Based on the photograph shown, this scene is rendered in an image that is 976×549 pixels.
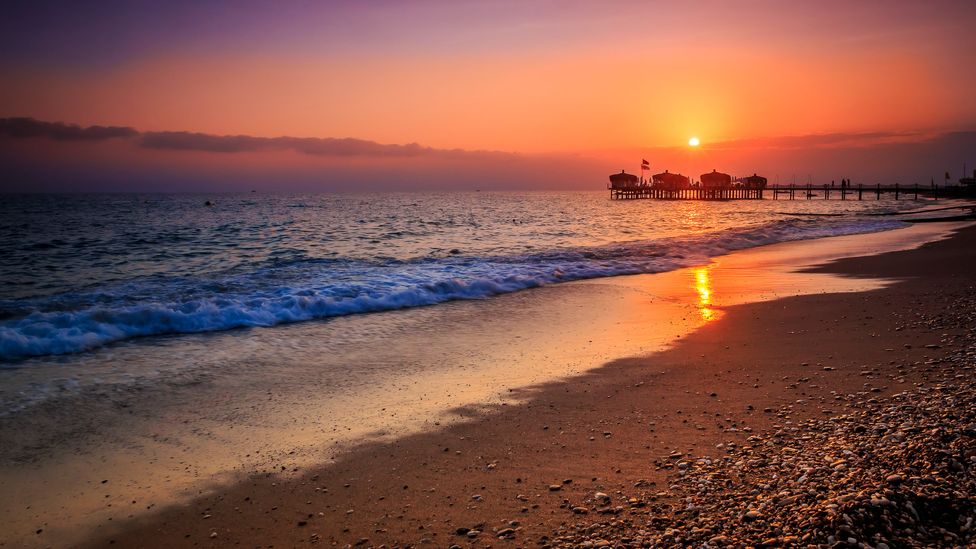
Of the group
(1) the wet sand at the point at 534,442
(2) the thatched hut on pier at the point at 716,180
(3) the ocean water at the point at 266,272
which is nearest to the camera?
(1) the wet sand at the point at 534,442

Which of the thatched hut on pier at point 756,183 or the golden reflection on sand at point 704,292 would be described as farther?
the thatched hut on pier at point 756,183

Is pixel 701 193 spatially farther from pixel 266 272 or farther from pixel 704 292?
pixel 704 292

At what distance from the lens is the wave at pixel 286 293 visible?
1044 cm

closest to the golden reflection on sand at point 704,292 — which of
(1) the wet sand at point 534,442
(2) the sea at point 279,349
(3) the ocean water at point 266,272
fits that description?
(2) the sea at point 279,349

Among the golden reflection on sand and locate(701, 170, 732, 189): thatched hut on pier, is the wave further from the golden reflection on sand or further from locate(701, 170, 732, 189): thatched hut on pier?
locate(701, 170, 732, 189): thatched hut on pier

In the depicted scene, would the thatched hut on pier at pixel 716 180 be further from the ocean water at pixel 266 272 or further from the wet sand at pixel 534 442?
the wet sand at pixel 534 442

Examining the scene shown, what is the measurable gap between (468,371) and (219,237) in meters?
29.2

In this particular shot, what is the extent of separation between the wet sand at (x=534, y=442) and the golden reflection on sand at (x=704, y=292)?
0.56 metres

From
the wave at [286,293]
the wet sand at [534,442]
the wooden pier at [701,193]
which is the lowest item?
the wet sand at [534,442]

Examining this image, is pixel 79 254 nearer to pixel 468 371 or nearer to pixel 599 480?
pixel 468 371

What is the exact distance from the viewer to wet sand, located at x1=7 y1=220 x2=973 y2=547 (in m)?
3.92

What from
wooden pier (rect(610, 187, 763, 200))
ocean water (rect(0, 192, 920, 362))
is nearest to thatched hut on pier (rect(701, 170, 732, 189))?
wooden pier (rect(610, 187, 763, 200))

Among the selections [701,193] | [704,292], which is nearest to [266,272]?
[704,292]

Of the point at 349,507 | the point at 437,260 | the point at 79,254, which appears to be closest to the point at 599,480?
the point at 349,507
